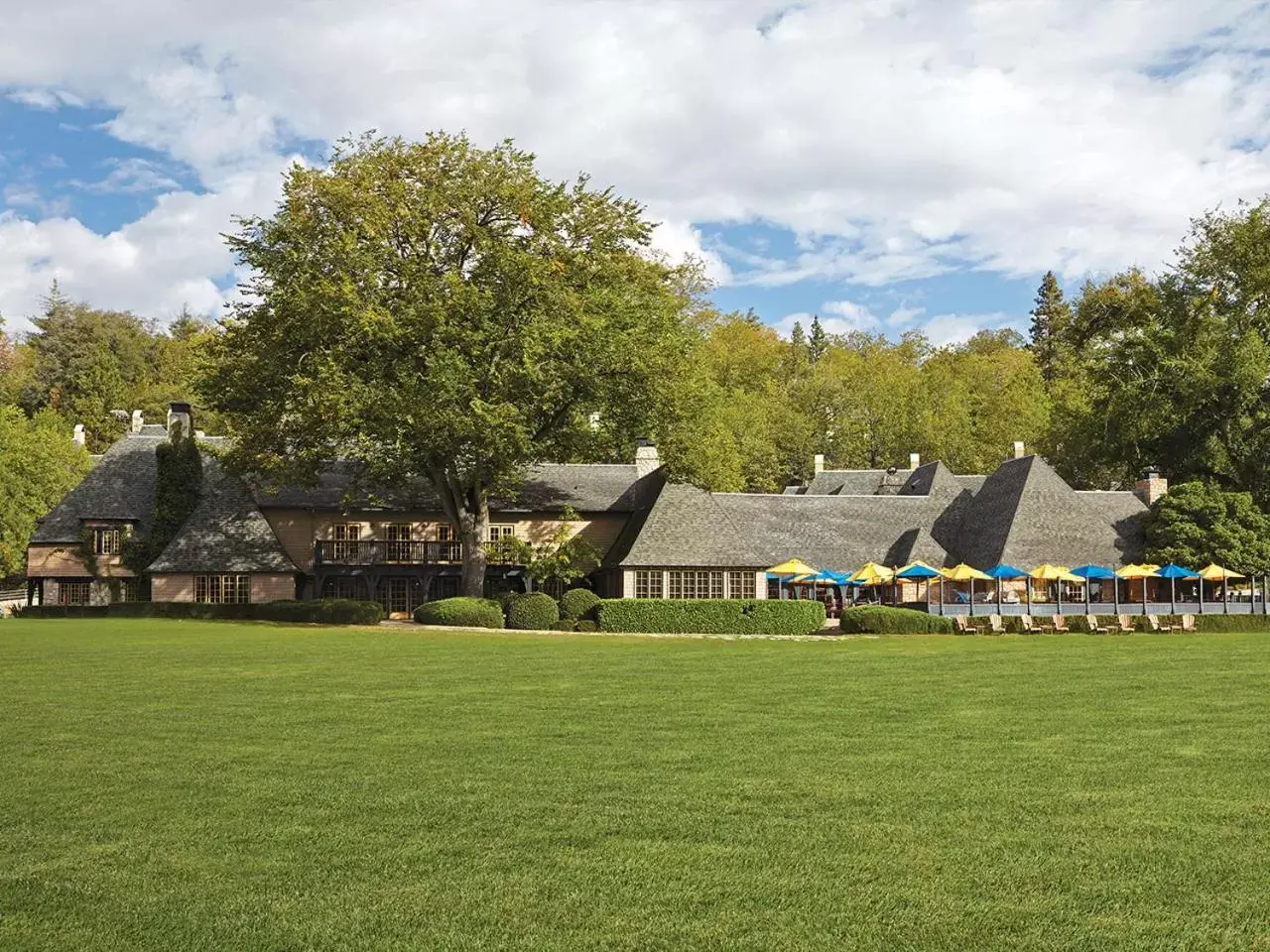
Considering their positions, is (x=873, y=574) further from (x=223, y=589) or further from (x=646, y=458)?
(x=223, y=589)

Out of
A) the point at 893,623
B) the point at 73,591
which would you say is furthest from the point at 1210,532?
the point at 73,591

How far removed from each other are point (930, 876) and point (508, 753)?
218 inches

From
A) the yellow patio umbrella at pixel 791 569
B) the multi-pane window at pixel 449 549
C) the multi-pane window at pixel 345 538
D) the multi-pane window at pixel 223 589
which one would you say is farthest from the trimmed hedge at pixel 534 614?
the multi-pane window at pixel 223 589

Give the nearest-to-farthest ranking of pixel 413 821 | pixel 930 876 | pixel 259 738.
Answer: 1. pixel 930 876
2. pixel 413 821
3. pixel 259 738

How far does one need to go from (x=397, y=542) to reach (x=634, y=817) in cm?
4456

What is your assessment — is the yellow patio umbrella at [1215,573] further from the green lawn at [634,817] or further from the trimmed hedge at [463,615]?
the green lawn at [634,817]

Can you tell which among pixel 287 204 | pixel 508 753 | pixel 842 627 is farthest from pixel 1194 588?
pixel 508 753

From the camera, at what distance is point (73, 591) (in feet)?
170

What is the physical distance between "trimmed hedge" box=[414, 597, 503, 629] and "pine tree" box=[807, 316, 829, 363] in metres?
72.1

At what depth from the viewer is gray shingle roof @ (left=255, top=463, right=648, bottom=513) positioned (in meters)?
51.5

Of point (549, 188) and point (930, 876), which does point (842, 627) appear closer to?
point (549, 188)

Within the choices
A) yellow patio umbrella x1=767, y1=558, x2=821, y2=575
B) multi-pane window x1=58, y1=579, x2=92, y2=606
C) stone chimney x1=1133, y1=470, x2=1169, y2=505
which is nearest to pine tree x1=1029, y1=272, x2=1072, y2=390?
stone chimney x1=1133, y1=470, x2=1169, y2=505

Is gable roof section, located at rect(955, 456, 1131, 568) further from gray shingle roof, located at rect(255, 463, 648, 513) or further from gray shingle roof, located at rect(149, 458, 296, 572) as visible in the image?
gray shingle roof, located at rect(149, 458, 296, 572)

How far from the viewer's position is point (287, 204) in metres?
40.7
